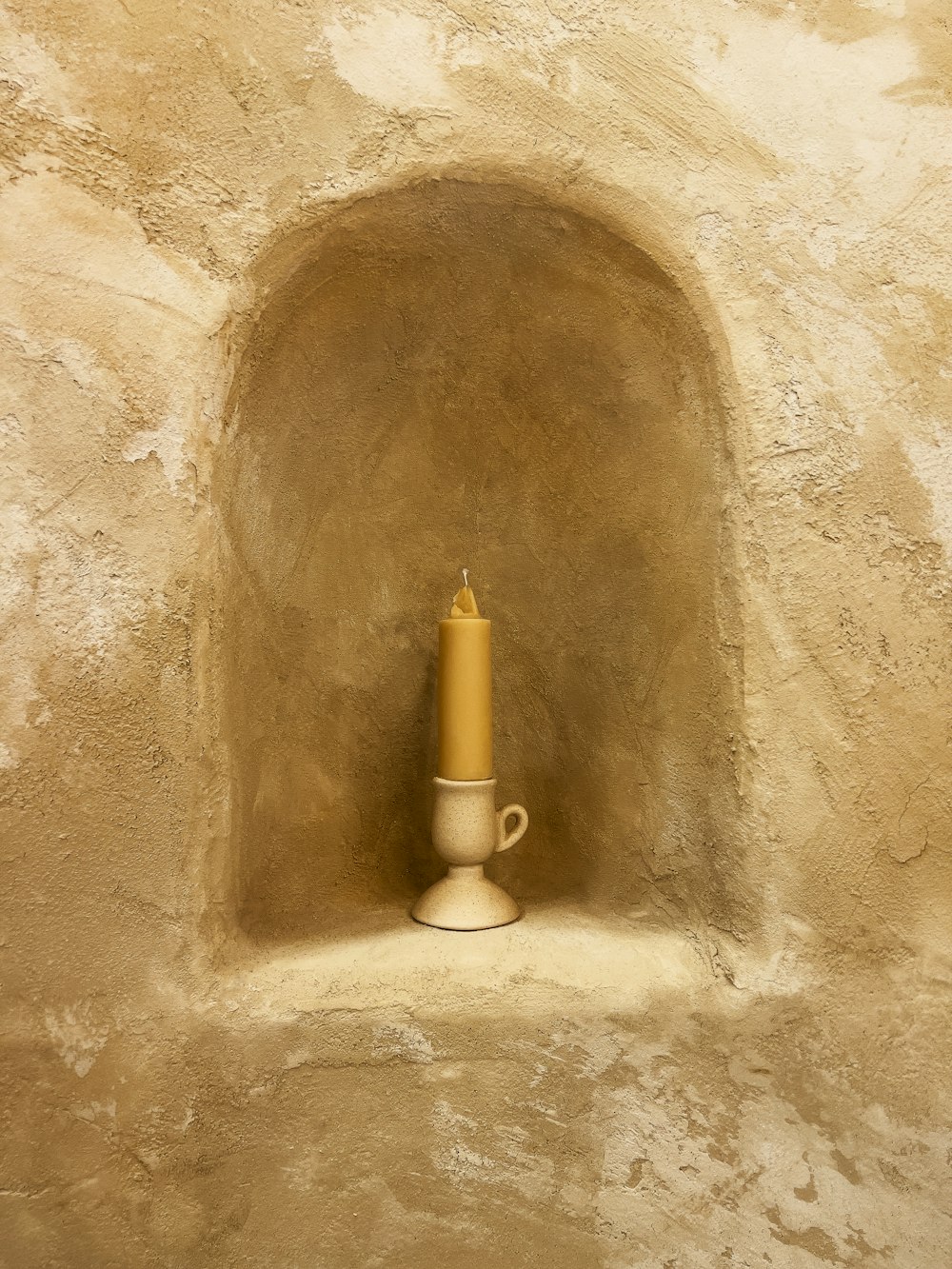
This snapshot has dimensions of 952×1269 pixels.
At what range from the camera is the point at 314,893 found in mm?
1109

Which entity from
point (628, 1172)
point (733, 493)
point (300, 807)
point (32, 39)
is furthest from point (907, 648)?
point (32, 39)

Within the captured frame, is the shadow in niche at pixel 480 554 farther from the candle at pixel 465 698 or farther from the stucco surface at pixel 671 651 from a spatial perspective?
the candle at pixel 465 698

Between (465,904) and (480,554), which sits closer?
(465,904)

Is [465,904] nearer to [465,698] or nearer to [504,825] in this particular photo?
[504,825]

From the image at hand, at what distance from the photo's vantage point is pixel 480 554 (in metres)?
1.21

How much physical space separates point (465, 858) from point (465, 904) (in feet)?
0.16

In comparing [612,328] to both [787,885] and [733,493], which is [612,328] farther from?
[787,885]

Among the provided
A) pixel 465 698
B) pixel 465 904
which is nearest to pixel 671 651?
pixel 465 698

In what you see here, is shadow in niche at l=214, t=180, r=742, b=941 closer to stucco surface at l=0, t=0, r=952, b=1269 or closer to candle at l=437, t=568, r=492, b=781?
stucco surface at l=0, t=0, r=952, b=1269

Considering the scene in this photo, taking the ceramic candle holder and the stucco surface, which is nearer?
the stucco surface

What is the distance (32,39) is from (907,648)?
0.97m

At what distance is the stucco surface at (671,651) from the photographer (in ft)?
2.84

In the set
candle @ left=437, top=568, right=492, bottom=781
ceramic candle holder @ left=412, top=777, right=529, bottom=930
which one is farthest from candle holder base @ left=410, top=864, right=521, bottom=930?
candle @ left=437, top=568, right=492, bottom=781

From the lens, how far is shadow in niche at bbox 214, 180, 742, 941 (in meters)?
1.00
